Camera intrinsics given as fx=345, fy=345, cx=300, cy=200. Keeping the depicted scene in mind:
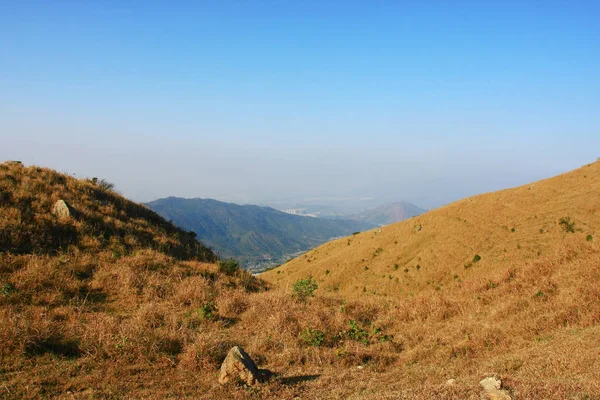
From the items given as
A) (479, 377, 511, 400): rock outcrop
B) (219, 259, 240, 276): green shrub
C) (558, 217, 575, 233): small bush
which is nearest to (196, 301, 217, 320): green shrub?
(219, 259, 240, 276): green shrub

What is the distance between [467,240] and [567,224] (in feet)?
22.1

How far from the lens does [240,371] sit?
267 inches

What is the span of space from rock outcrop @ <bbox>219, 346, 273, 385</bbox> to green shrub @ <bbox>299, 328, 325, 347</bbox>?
2.68m

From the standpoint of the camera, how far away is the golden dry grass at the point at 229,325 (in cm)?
657

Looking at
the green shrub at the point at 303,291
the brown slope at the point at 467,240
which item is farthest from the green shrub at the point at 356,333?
the brown slope at the point at 467,240

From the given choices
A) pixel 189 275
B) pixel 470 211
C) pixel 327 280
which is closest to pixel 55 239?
pixel 189 275

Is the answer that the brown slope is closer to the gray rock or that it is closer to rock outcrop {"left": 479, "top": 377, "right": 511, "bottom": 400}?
the gray rock

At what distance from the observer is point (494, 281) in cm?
1334

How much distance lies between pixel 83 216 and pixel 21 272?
654cm

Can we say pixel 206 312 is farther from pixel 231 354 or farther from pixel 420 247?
pixel 420 247

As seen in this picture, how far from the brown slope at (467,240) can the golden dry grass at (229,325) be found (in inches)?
493

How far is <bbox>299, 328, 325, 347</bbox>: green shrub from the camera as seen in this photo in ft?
31.1

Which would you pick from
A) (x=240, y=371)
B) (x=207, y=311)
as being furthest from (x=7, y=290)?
(x=240, y=371)

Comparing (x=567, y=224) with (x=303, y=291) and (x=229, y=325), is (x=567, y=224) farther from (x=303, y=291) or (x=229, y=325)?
(x=229, y=325)
